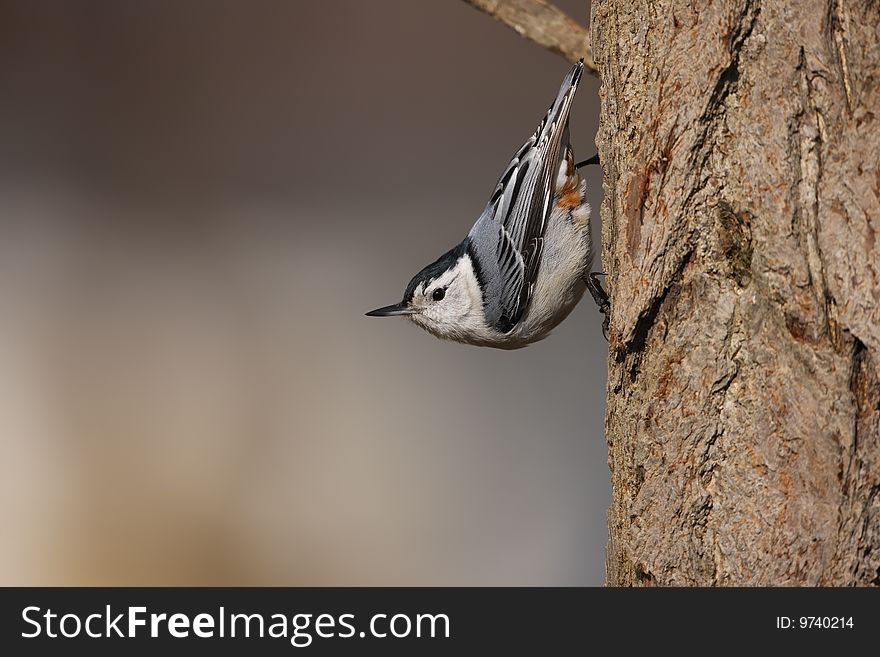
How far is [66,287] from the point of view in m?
3.24

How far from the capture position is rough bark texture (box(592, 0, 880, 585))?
1.21 meters

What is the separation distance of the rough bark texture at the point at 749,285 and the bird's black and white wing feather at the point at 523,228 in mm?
857

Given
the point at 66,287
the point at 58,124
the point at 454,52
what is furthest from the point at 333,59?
the point at 66,287

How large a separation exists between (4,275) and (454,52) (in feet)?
6.00

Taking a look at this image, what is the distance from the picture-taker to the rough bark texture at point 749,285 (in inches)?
47.6

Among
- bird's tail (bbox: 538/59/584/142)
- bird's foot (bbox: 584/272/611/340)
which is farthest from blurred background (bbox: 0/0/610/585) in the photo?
bird's foot (bbox: 584/272/611/340)

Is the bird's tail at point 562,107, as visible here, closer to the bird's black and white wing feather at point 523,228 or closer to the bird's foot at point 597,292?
the bird's black and white wing feather at point 523,228

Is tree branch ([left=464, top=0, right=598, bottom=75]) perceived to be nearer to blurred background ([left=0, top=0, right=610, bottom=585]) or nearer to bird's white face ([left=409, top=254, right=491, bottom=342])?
bird's white face ([left=409, top=254, right=491, bottom=342])

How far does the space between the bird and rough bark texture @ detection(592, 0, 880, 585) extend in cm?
86

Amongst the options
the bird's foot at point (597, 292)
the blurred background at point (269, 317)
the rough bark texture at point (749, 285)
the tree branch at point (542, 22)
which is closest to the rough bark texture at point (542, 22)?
the tree branch at point (542, 22)
